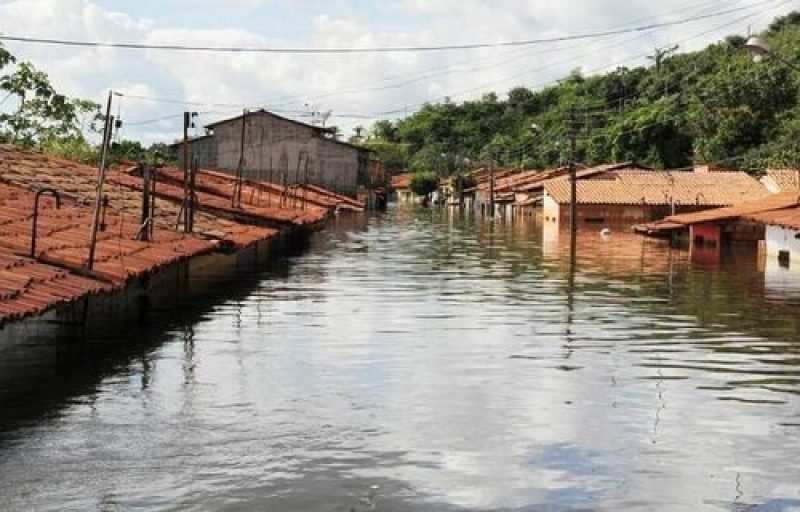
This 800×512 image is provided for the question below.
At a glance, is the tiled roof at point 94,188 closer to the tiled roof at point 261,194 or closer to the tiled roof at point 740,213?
the tiled roof at point 261,194

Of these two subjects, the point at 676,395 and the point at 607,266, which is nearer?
the point at 676,395

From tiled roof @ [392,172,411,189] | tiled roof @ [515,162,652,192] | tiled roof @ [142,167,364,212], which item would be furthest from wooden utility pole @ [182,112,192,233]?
tiled roof @ [392,172,411,189]

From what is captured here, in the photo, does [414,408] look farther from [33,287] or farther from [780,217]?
[780,217]

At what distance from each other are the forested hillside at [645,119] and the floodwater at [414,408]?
1181 inches

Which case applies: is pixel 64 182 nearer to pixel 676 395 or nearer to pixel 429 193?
pixel 676 395

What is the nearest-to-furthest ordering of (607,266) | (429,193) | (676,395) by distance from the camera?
(676,395)
(607,266)
(429,193)

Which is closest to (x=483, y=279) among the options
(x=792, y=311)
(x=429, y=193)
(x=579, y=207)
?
(x=792, y=311)

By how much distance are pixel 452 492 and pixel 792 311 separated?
18.3m

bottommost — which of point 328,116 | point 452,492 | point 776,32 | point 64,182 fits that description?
point 452,492

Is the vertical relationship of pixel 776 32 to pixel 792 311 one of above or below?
above

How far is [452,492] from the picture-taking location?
423 inches

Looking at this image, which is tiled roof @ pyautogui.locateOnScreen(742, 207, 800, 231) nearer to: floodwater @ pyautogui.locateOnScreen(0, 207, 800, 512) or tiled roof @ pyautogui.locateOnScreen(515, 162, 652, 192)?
floodwater @ pyautogui.locateOnScreen(0, 207, 800, 512)

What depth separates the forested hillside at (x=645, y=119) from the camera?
81188 mm

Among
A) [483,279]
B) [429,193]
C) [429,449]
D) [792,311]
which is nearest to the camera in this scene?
[429,449]
